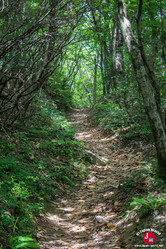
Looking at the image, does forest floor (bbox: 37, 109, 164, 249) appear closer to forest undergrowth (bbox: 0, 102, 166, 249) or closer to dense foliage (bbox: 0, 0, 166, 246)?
forest undergrowth (bbox: 0, 102, 166, 249)

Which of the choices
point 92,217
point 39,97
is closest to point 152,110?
point 92,217

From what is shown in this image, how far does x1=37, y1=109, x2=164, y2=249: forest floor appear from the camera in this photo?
2.77 m

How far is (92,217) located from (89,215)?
11 centimetres

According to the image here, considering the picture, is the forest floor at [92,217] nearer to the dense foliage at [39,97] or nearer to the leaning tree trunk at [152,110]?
the dense foliage at [39,97]

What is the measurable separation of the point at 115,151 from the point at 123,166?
5.16ft

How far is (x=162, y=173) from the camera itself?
3.51 metres

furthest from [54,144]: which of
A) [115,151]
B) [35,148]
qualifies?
[115,151]

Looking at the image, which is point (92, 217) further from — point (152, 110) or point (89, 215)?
point (152, 110)

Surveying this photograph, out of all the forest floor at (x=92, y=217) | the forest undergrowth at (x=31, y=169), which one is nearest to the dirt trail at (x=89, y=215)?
the forest floor at (x=92, y=217)

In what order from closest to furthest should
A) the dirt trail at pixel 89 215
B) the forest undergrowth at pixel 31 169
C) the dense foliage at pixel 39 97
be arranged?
1. the forest undergrowth at pixel 31 169
2. the dirt trail at pixel 89 215
3. the dense foliage at pixel 39 97

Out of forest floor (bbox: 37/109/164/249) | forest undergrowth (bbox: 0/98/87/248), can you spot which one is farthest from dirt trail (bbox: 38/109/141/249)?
forest undergrowth (bbox: 0/98/87/248)

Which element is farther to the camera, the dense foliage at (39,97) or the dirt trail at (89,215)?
the dense foliage at (39,97)

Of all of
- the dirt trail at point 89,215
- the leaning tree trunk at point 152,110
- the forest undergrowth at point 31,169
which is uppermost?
the leaning tree trunk at point 152,110

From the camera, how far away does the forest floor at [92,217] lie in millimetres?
2773
